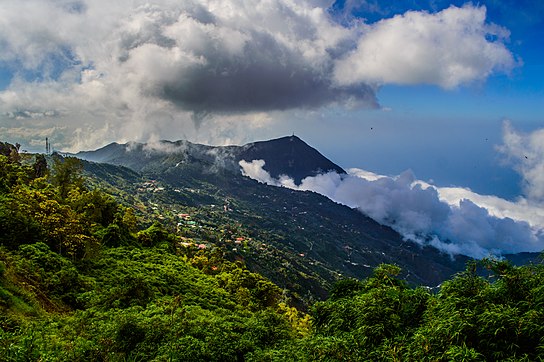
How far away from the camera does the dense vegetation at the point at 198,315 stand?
10.6 metres

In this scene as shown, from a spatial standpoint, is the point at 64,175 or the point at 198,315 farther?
the point at 64,175

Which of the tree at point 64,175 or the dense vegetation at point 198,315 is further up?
the tree at point 64,175

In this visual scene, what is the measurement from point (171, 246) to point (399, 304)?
4492 centimetres

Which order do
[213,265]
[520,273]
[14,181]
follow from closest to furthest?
[520,273] < [14,181] < [213,265]

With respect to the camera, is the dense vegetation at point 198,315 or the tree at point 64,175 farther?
the tree at point 64,175

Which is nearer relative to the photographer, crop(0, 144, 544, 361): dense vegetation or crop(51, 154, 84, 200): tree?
crop(0, 144, 544, 361): dense vegetation

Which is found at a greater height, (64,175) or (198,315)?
(64,175)

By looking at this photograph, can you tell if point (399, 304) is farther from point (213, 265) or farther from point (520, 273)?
point (213, 265)

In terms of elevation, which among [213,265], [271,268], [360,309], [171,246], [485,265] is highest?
[485,265]

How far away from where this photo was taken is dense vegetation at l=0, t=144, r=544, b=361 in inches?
416

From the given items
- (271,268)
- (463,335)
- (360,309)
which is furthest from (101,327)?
(271,268)

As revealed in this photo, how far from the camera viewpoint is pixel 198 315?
2398 centimetres

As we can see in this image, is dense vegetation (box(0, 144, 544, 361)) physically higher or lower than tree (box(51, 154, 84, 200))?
lower

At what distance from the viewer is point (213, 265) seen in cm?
6175
